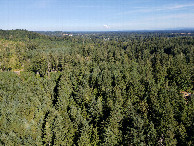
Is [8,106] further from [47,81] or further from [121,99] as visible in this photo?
[121,99]

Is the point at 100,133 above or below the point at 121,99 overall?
below

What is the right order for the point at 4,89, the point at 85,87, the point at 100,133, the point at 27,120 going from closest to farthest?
the point at 100,133 < the point at 27,120 < the point at 85,87 < the point at 4,89

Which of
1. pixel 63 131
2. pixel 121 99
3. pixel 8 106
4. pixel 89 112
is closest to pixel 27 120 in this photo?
pixel 8 106

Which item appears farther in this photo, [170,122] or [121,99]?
[121,99]

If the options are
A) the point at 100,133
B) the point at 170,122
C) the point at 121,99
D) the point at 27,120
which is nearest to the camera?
the point at 170,122

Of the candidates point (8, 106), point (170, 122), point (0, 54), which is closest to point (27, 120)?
point (8, 106)

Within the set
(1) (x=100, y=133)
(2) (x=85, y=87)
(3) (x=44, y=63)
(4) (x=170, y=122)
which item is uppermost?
(3) (x=44, y=63)

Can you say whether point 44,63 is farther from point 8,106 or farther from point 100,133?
point 100,133

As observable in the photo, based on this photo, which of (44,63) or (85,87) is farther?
(44,63)

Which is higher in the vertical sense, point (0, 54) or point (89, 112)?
point (0, 54)
